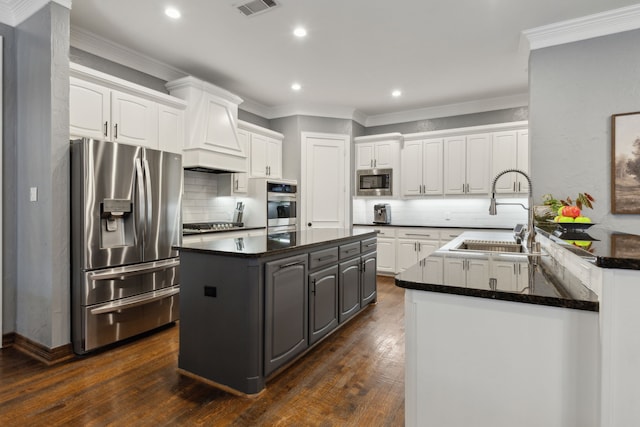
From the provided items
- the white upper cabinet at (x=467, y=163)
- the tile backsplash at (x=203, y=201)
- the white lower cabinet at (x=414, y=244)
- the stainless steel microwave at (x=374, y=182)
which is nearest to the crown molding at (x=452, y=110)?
the white upper cabinet at (x=467, y=163)

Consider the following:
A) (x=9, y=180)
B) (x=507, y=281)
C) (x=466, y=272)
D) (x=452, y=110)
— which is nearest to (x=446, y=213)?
(x=452, y=110)

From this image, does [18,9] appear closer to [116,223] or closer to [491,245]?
[116,223]

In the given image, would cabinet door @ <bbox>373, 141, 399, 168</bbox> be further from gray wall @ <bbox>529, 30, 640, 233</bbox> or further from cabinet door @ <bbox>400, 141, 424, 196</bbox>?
gray wall @ <bbox>529, 30, 640, 233</bbox>

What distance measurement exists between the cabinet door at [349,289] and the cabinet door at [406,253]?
7.08ft

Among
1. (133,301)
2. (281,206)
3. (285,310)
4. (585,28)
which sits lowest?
(133,301)

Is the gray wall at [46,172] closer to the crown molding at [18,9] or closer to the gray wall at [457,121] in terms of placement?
the crown molding at [18,9]

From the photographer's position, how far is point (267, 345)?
2.18 metres

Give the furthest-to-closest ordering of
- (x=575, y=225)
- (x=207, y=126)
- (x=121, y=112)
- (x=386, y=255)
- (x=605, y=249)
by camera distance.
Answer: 1. (x=386, y=255)
2. (x=207, y=126)
3. (x=121, y=112)
4. (x=575, y=225)
5. (x=605, y=249)

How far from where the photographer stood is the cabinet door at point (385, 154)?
575 cm

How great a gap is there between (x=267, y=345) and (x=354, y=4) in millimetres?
2745

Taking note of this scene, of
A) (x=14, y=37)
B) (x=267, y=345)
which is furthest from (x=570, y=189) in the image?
(x=14, y=37)

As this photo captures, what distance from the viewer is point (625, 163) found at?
2.91 m

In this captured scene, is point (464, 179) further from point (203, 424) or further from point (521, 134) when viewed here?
point (203, 424)

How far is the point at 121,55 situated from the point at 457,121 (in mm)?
4782
